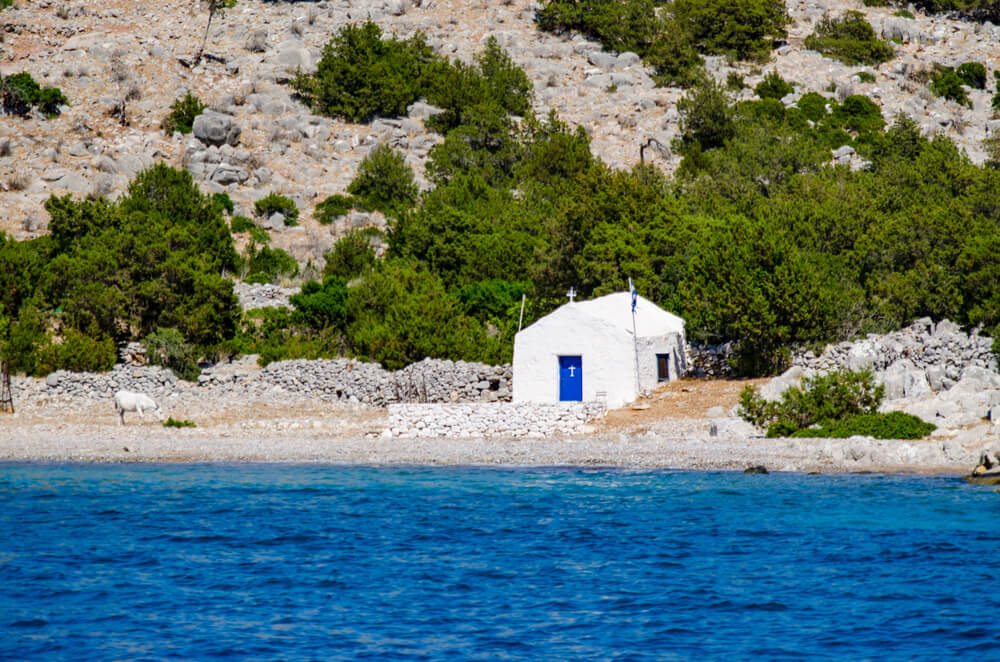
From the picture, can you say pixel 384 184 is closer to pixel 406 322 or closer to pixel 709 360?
pixel 406 322

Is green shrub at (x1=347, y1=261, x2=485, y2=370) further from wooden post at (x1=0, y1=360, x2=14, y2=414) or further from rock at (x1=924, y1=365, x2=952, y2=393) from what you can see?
rock at (x1=924, y1=365, x2=952, y2=393)

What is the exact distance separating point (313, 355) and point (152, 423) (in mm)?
5948

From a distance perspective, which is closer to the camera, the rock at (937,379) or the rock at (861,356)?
the rock at (937,379)

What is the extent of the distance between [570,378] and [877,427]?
8394 mm

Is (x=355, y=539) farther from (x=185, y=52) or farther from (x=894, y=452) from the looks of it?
(x=185, y=52)

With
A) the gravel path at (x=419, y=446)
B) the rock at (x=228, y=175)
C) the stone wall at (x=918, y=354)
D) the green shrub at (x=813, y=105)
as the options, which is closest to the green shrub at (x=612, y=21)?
the green shrub at (x=813, y=105)

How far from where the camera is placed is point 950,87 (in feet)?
205

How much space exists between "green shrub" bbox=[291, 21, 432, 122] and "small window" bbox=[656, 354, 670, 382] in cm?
3490

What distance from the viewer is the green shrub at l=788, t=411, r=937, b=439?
70.9 ft

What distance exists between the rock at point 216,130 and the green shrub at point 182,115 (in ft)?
3.73

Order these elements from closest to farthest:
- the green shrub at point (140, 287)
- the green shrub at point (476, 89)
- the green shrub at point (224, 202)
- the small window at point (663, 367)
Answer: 1. the small window at point (663, 367)
2. the green shrub at point (140, 287)
3. the green shrub at point (224, 202)
4. the green shrub at point (476, 89)

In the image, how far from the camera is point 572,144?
51.8 meters

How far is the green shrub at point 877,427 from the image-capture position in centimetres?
2161

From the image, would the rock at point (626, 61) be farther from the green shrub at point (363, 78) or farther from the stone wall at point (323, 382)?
the stone wall at point (323, 382)
